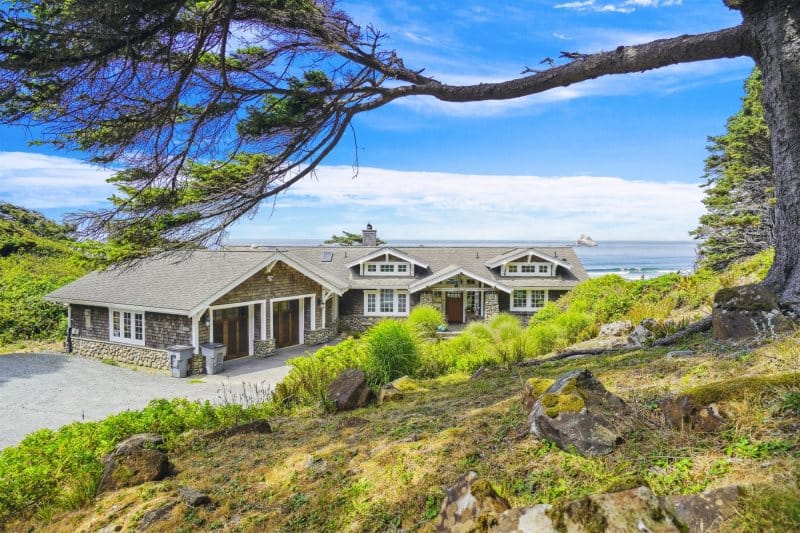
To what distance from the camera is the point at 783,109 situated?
5.46 meters

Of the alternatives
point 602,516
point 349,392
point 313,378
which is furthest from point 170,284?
point 602,516

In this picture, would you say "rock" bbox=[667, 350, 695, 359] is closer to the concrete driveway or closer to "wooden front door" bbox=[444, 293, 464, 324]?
the concrete driveway

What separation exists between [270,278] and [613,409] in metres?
17.4

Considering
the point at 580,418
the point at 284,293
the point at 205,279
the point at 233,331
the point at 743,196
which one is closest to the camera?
the point at 580,418

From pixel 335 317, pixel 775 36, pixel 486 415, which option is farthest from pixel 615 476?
pixel 335 317

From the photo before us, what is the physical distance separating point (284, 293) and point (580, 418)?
1819 centimetres

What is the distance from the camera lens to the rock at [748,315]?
15.6 ft

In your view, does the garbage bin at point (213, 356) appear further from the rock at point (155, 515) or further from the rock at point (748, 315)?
the rock at point (748, 315)

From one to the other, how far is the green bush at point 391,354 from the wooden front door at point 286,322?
39.7 ft

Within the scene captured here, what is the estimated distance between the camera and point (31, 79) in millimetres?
4414

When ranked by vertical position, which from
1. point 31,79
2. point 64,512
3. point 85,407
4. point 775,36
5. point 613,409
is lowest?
point 85,407

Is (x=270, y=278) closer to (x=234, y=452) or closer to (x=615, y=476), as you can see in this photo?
(x=234, y=452)

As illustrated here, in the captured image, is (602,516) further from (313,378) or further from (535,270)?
(535,270)

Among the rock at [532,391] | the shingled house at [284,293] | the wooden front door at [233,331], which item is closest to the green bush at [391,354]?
the shingled house at [284,293]
